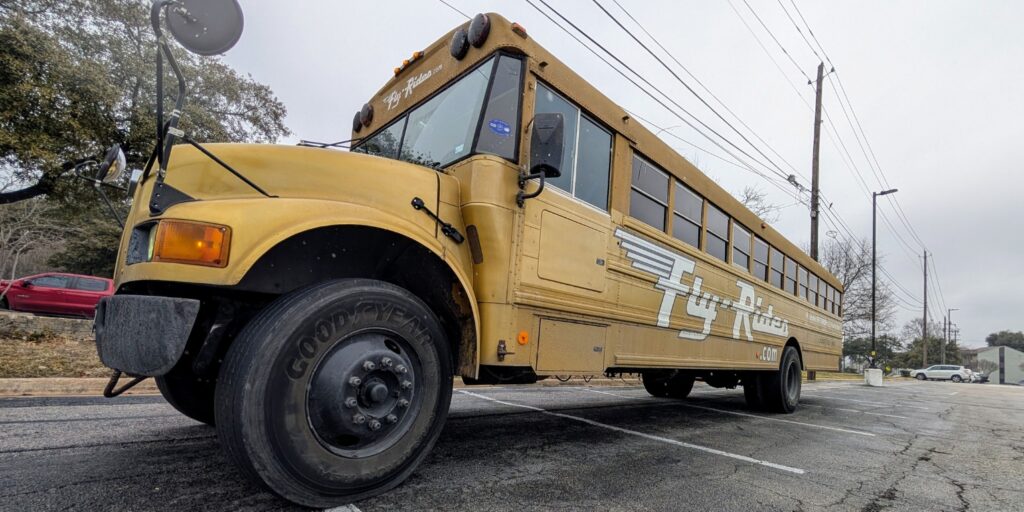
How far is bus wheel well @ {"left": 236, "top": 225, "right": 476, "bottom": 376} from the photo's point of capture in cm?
212

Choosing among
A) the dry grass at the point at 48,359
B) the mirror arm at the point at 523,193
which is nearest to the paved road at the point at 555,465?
the dry grass at the point at 48,359

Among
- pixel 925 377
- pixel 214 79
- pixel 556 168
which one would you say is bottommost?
pixel 925 377

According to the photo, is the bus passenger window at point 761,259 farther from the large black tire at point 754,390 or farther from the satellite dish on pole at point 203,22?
the satellite dish on pole at point 203,22

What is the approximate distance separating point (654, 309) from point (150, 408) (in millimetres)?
4269

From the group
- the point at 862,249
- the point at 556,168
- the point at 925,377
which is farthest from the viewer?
the point at 925,377

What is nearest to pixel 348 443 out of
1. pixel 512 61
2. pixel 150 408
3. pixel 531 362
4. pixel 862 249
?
pixel 531 362

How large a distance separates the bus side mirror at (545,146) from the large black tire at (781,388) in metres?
5.47

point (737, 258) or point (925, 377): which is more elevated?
point (737, 258)

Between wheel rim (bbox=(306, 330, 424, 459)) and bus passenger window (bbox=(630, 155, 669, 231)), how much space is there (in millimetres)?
2348

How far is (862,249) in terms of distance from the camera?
32875 mm

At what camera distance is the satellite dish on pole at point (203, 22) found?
1920mm

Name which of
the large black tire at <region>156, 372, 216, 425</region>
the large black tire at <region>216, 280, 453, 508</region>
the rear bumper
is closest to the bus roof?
the large black tire at <region>216, 280, 453, 508</region>

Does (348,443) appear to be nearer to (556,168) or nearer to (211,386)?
(211,386)

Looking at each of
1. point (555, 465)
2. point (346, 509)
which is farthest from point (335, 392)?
point (555, 465)
